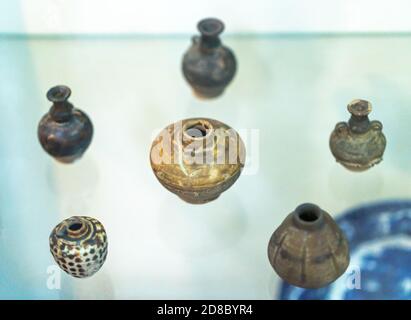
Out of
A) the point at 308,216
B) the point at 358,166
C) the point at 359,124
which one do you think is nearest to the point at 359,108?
the point at 359,124

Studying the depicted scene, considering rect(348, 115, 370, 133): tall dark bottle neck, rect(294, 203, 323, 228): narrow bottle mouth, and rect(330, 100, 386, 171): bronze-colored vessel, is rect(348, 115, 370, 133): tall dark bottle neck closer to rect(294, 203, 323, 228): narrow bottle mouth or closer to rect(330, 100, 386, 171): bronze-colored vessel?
rect(330, 100, 386, 171): bronze-colored vessel

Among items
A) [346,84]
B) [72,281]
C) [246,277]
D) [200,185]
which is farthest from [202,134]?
[346,84]

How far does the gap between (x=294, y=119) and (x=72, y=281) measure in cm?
153

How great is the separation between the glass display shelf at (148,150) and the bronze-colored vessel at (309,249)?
0.86 ft

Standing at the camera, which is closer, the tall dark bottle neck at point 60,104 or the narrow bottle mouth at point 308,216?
the narrow bottle mouth at point 308,216

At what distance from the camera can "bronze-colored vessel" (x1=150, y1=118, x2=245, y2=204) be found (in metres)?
3.44

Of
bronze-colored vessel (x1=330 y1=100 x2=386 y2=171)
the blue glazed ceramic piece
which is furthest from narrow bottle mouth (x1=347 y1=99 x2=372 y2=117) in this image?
the blue glazed ceramic piece

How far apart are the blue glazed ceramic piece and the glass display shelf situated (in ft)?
0.25

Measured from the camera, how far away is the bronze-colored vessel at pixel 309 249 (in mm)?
3230

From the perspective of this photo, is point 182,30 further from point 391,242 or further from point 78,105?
point 391,242

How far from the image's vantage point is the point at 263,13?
459 cm

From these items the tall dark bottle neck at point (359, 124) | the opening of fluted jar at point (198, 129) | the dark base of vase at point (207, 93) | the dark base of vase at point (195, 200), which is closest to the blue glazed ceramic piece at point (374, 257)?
the tall dark bottle neck at point (359, 124)

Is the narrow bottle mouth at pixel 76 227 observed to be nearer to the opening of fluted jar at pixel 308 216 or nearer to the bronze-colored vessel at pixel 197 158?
the bronze-colored vessel at pixel 197 158

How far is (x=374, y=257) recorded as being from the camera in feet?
11.8
